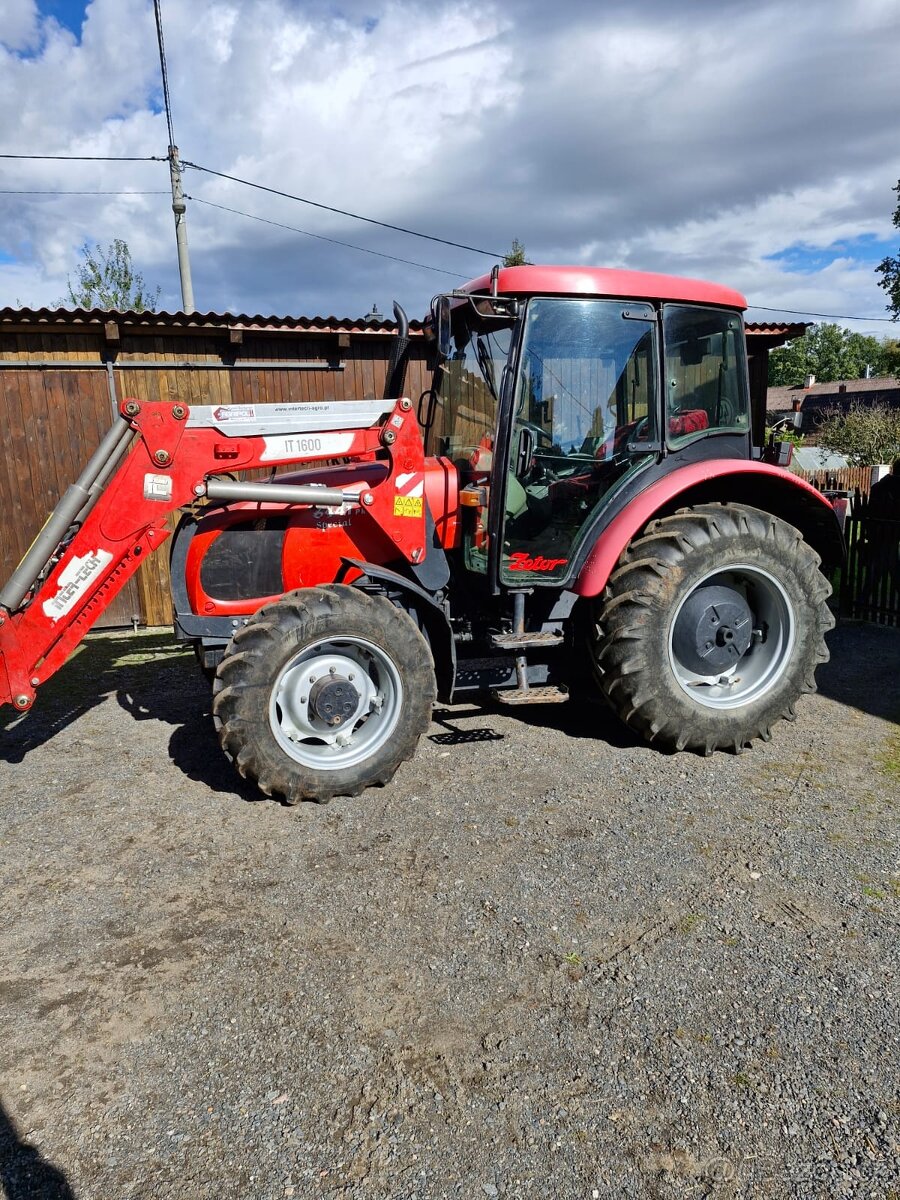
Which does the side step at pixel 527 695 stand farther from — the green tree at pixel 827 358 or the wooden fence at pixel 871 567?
the green tree at pixel 827 358

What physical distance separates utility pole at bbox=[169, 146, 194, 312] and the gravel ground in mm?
11698

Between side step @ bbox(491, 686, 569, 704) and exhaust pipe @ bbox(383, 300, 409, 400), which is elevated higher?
exhaust pipe @ bbox(383, 300, 409, 400)

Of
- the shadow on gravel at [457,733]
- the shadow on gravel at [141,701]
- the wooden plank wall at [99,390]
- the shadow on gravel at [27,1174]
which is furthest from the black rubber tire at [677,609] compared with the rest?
the wooden plank wall at [99,390]

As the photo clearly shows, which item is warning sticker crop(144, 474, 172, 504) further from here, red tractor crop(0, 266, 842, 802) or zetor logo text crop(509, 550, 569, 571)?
zetor logo text crop(509, 550, 569, 571)

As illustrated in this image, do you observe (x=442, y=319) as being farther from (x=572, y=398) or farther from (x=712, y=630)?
(x=712, y=630)

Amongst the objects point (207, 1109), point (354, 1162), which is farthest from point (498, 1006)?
point (207, 1109)

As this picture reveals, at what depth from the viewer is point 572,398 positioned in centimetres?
426

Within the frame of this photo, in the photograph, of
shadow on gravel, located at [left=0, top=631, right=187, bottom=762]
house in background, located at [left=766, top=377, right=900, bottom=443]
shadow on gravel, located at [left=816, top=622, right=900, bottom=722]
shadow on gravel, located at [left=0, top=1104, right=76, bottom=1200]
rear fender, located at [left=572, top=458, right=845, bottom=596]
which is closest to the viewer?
shadow on gravel, located at [left=0, top=1104, right=76, bottom=1200]

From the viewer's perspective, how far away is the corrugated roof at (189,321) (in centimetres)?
741

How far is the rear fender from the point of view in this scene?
426 cm

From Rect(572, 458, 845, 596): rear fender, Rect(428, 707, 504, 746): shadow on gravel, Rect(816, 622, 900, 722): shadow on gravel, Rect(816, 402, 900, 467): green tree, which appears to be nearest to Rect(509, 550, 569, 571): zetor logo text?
Rect(572, 458, 845, 596): rear fender

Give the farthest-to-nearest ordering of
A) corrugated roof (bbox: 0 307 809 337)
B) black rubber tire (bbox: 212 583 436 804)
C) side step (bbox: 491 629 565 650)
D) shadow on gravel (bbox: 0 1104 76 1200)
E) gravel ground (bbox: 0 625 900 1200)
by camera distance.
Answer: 1. corrugated roof (bbox: 0 307 809 337)
2. side step (bbox: 491 629 565 650)
3. black rubber tire (bbox: 212 583 436 804)
4. gravel ground (bbox: 0 625 900 1200)
5. shadow on gravel (bbox: 0 1104 76 1200)

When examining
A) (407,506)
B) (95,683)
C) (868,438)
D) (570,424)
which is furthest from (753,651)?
(868,438)

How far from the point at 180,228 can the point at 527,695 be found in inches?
531
